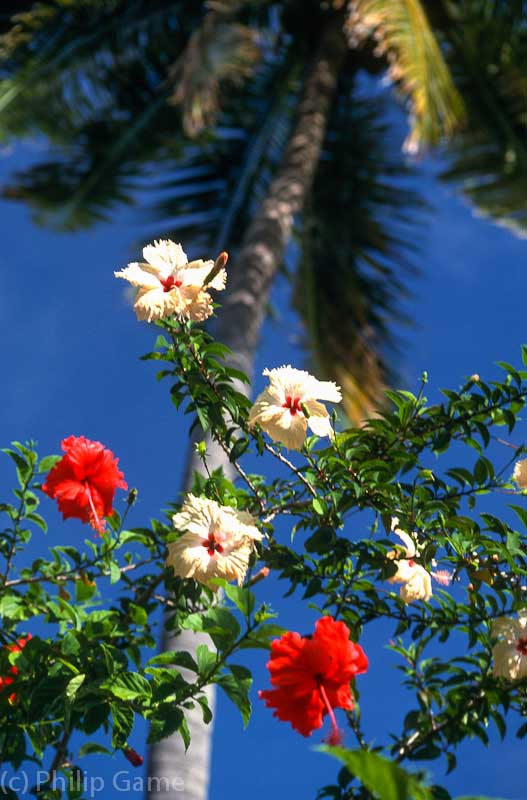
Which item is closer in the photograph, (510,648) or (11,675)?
(510,648)

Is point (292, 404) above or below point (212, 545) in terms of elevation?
Answer: above

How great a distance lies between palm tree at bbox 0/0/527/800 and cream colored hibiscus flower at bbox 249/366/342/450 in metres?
4.50

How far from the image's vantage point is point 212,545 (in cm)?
153

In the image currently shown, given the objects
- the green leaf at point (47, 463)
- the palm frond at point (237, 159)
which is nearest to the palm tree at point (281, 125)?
the palm frond at point (237, 159)

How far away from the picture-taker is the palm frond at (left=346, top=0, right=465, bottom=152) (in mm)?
5398

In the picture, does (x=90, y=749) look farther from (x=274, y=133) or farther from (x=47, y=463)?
(x=274, y=133)

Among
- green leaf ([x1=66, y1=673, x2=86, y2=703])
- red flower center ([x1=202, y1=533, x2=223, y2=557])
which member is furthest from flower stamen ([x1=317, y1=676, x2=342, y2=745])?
green leaf ([x1=66, y1=673, x2=86, y2=703])

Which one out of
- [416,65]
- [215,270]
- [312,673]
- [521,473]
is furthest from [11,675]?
[416,65]

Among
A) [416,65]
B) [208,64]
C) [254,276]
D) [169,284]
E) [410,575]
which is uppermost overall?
[208,64]

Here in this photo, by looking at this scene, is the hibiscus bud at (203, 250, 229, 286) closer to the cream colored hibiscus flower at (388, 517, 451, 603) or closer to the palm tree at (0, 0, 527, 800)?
the cream colored hibiscus flower at (388, 517, 451, 603)

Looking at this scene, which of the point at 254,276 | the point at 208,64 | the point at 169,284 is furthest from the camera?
the point at 208,64

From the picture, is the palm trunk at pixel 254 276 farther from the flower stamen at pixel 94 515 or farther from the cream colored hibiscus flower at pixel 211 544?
the cream colored hibiscus flower at pixel 211 544

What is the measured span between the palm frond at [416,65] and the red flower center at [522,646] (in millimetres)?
4209

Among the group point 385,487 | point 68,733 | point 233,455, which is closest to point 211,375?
point 233,455
